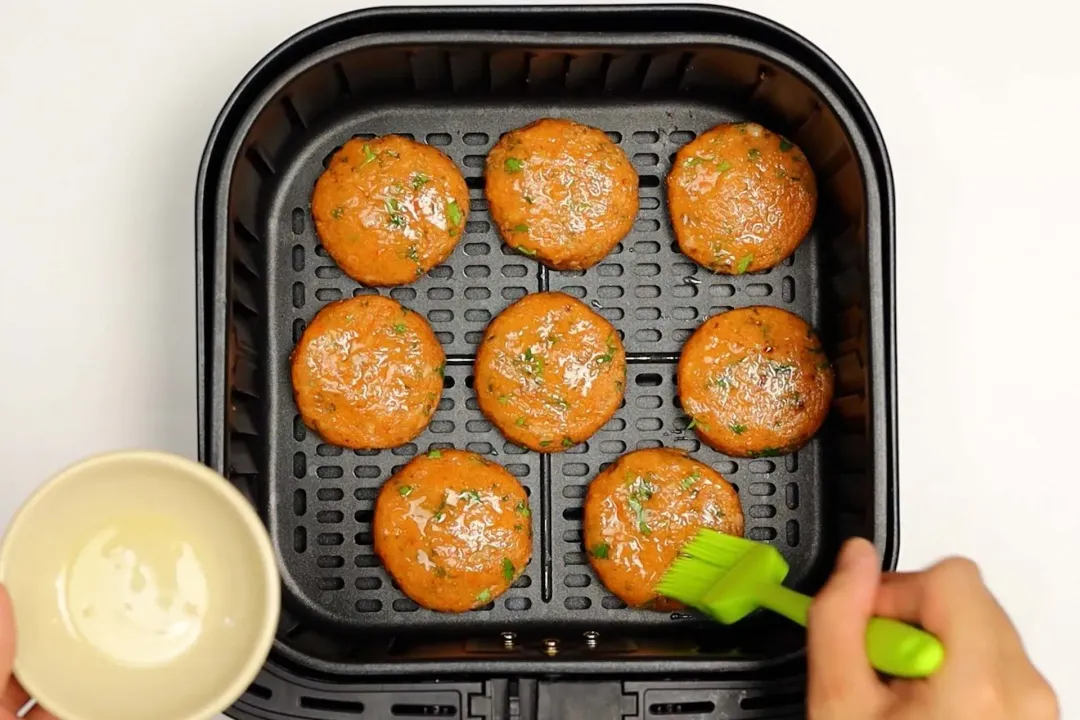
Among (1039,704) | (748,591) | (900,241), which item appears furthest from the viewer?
(900,241)

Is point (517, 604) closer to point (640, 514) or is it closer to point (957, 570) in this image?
point (640, 514)

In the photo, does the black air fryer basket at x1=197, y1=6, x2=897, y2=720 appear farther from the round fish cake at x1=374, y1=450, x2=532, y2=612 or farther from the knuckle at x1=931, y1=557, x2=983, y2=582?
the knuckle at x1=931, y1=557, x2=983, y2=582

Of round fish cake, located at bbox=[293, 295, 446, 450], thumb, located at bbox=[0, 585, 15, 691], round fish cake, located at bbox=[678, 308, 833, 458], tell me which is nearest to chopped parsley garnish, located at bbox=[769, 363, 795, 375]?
round fish cake, located at bbox=[678, 308, 833, 458]

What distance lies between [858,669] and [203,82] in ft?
3.61

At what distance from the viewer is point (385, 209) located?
1153 mm

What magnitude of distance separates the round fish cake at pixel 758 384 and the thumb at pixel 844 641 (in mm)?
307

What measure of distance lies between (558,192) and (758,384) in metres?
0.37

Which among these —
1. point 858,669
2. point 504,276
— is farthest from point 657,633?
point 504,276

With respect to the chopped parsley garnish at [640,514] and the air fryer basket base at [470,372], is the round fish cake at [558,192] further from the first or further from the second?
the chopped parsley garnish at [640,514]

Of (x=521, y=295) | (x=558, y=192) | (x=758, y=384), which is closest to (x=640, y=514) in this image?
(x=758, y=384)

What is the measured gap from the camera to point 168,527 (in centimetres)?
90

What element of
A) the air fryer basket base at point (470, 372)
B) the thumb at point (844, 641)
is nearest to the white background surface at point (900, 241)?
the air fryer basket base at point (470, 372)

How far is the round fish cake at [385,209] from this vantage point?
45.4 inches

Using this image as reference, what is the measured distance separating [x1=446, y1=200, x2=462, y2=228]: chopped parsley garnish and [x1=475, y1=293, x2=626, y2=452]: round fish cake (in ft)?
0.46
